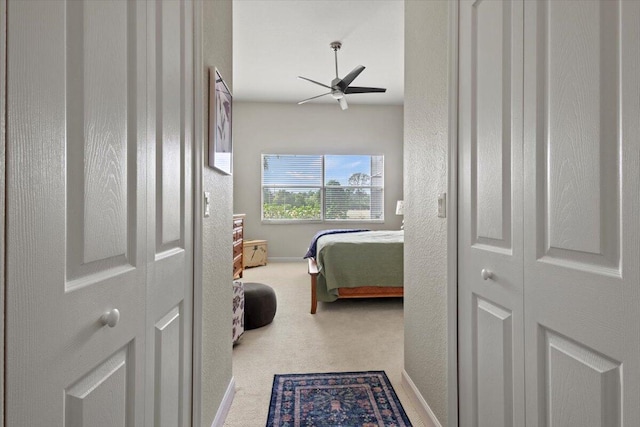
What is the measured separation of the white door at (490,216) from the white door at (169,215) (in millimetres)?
1033

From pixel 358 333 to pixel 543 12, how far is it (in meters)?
2.46

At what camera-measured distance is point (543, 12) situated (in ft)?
2.96

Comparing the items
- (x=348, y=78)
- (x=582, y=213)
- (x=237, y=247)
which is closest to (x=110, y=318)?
(x=582, y=213)

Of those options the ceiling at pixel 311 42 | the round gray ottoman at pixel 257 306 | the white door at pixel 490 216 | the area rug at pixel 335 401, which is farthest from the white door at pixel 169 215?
the ceiling at pixel 311 42

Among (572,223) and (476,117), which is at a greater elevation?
(476,117)

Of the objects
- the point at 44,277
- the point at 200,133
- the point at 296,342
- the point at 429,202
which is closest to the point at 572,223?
the point at 429,202

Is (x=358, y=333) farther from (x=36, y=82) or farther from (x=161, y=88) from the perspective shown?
(x=36, y=82)

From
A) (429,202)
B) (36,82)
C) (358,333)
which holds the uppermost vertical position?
(36,82)

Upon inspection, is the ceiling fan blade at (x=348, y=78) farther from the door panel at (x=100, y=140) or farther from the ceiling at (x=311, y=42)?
the door panel at (x=100, y=140)

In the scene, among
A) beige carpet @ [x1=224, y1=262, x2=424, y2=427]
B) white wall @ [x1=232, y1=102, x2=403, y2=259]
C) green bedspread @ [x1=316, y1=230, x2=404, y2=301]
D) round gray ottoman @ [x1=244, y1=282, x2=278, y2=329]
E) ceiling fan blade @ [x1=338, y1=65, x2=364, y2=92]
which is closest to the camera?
beige carpet @ [x1=224, y1=262, x2=424, y2=427]

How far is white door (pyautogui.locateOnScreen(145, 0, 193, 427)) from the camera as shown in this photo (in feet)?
3.07

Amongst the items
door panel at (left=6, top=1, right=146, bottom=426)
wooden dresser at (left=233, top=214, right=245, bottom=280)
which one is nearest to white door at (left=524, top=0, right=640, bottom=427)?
door panel at (left=6, top=1, right=146, bottom=426)

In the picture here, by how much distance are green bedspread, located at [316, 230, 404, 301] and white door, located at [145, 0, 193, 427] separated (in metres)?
2.25

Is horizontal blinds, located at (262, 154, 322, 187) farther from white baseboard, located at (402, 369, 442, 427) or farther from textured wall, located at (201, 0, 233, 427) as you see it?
white baseboard, located at (402, 369, 442, 427)
